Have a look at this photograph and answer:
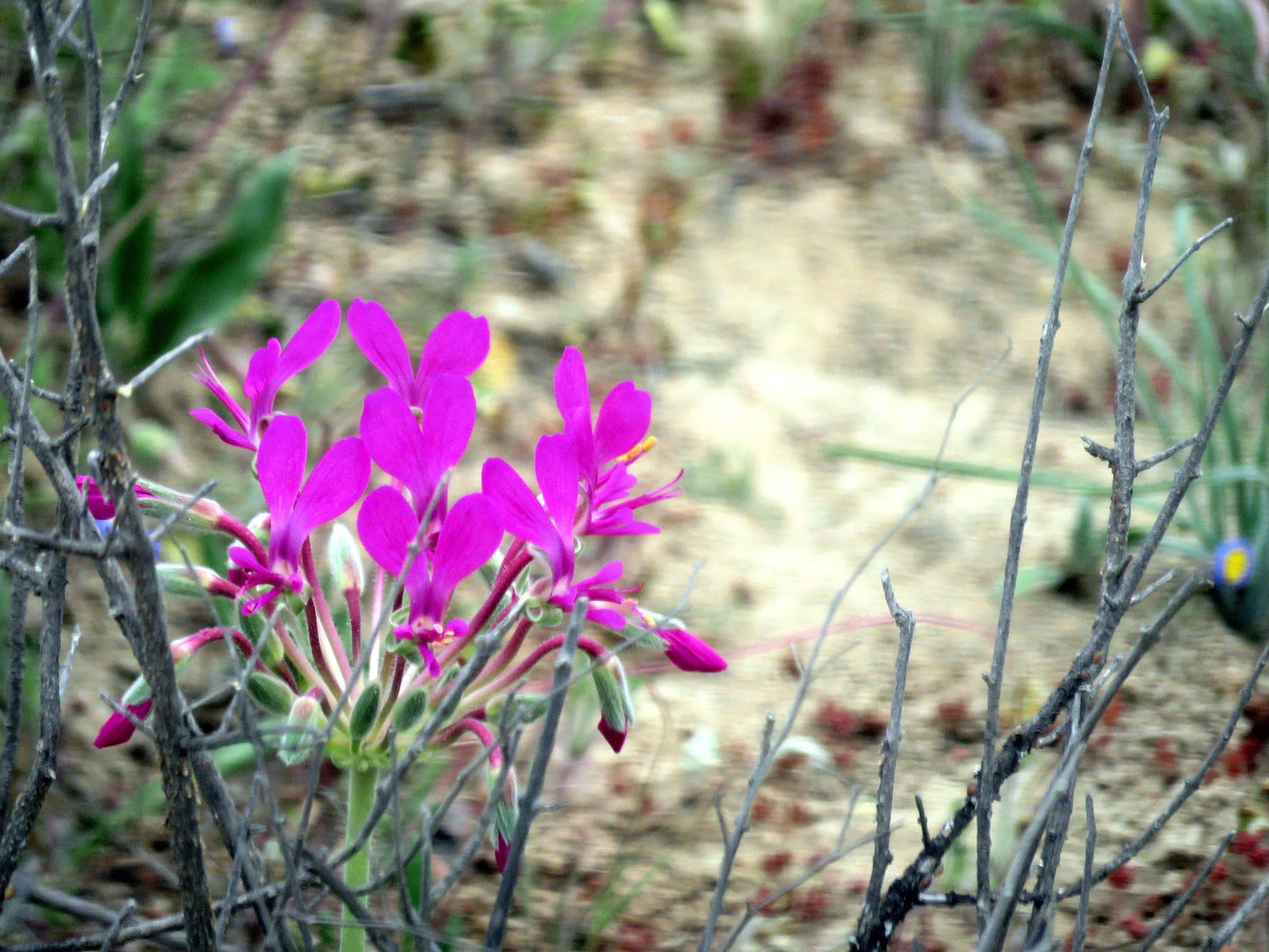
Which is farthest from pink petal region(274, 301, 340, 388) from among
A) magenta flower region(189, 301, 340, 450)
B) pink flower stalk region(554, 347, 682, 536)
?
pink flower stalk region(554, 347, 682, 536)

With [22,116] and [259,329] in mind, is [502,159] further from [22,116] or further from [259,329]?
[22,116]

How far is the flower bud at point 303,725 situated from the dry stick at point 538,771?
0.15 m

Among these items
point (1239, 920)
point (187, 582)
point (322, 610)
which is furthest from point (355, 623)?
point (1239, 920)

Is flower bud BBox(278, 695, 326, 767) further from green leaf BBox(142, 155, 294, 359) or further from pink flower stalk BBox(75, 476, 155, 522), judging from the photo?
green leaf BBox(142, 155, 294, 359)

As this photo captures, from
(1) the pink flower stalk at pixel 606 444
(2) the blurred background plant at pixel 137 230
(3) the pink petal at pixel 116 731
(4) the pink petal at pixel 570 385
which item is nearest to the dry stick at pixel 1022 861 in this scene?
(1) the pink flower stalk at pixel 606 444

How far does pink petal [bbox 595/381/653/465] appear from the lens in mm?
917

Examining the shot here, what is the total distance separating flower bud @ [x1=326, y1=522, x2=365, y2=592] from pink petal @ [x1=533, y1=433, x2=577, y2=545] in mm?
262

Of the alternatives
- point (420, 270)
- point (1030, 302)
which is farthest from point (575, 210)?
point (1030, 302)

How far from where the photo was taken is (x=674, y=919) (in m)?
1.65

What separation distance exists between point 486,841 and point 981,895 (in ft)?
2.93

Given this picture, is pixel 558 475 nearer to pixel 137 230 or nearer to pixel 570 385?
pixel 570 385

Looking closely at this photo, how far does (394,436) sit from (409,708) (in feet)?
0.70

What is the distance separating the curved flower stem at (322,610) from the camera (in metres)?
0.96

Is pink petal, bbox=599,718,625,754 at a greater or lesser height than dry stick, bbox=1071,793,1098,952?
greater
